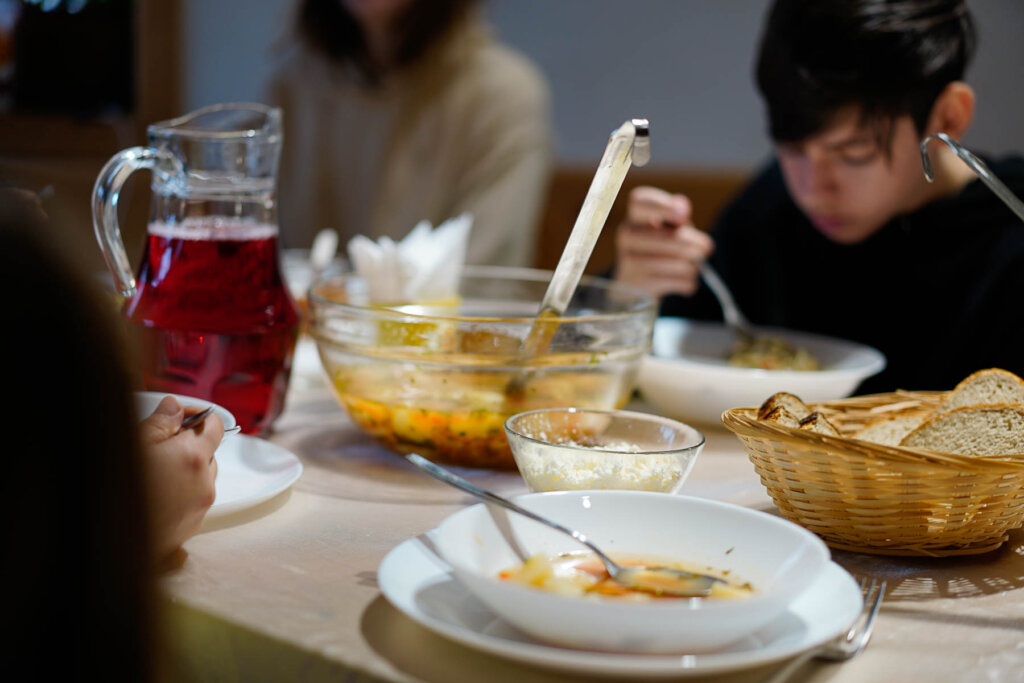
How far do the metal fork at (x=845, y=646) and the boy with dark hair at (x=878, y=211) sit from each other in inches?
35.7

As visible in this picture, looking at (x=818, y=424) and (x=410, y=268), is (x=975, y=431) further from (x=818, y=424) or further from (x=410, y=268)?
(x=410, y=268)

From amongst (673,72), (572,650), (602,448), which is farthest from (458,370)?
(673,72)

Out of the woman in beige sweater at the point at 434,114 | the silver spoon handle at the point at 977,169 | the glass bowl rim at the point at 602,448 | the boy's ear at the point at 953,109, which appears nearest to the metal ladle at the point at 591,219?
the glass bowl rim at the point at 602,448

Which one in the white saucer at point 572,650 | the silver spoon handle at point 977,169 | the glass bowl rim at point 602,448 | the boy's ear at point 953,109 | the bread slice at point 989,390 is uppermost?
the boy's ear at point 953,109

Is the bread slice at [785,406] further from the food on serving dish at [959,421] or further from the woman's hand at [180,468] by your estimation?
the woman's hand at [180,468]

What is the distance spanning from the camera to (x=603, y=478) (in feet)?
2.54

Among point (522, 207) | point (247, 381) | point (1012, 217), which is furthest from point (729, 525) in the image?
point (522, 207)

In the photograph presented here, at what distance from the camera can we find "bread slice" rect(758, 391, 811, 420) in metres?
0.80

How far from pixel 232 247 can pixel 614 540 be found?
497 millimetres

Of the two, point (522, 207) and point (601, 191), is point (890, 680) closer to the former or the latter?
point (601, 191)

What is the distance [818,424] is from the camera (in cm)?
82

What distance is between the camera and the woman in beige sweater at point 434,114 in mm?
2992

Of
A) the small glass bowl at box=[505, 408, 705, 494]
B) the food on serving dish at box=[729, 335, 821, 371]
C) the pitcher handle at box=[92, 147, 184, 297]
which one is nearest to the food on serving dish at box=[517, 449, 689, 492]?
the small glass bowl at box=[505, 408, 705, 494]

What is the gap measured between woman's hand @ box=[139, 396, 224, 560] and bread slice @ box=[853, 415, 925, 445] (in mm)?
564
